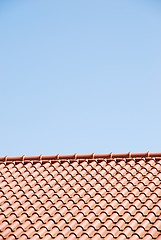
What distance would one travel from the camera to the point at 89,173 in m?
12.4

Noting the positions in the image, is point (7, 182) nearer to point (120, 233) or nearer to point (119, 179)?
point (119, 179)

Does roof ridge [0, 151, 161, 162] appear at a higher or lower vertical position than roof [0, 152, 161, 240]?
higher

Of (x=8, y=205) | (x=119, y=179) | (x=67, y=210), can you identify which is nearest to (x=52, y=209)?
(x=67, y=210)

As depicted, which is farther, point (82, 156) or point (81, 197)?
point (82, 156)

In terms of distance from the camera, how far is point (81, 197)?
11.5 meters

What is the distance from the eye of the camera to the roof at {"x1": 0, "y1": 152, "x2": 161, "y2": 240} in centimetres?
1019

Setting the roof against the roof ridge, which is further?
the roof ridge

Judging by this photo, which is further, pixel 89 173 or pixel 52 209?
pixel 89 173

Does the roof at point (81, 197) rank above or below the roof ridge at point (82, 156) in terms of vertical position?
below

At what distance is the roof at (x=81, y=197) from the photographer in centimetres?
1019

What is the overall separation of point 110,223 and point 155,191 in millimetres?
1443

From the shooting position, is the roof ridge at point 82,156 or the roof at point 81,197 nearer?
the roof at point 81,197

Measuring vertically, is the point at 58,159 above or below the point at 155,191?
above

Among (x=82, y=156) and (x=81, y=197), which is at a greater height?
(x=82, y=156)
